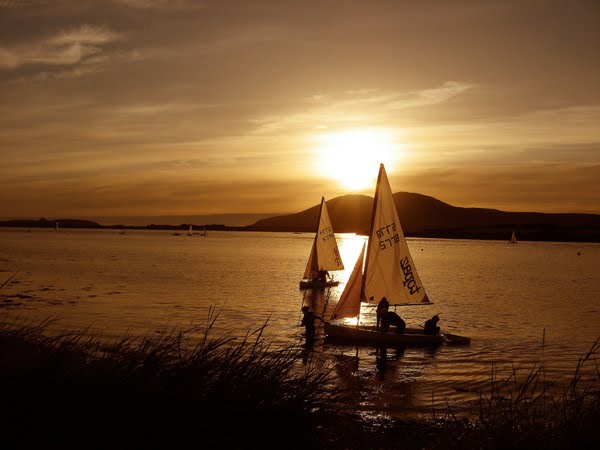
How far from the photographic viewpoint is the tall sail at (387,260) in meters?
29.4

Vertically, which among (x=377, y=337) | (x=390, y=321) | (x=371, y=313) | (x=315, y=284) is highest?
(x=390, y=321)

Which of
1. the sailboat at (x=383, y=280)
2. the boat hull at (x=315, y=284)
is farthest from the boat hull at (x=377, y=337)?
the boat hull at (x=315, y=284)

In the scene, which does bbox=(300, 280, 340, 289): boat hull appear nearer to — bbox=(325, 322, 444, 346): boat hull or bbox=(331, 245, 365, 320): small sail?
bbox=(331, 245, 365, 320): small sail

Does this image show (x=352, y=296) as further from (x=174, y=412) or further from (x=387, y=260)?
(x=174, y=412)

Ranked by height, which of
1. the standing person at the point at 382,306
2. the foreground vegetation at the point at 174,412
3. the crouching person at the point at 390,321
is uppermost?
the foreground vegetation at the point at 174,412

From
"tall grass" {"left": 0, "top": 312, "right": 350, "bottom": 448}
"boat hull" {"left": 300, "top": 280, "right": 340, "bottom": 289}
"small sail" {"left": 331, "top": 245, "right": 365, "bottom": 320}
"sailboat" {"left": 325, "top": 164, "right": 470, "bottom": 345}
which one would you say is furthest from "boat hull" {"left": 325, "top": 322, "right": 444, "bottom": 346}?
"boat hull" {"left": 300, "top": 280, "right": 340, "bottom": 289}

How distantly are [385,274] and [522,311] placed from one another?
26.8 metres

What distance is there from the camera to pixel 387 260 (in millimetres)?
29984

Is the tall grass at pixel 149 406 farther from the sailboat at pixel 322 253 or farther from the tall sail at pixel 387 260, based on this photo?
the sailboat at pixel 322 253

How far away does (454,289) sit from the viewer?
72688 mm

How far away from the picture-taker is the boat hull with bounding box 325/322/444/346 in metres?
29.5

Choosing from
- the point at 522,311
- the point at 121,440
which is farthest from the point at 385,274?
the point at 522,311

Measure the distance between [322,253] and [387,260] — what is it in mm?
27907

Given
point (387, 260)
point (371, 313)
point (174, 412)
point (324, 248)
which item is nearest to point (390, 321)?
point (387, 260)
